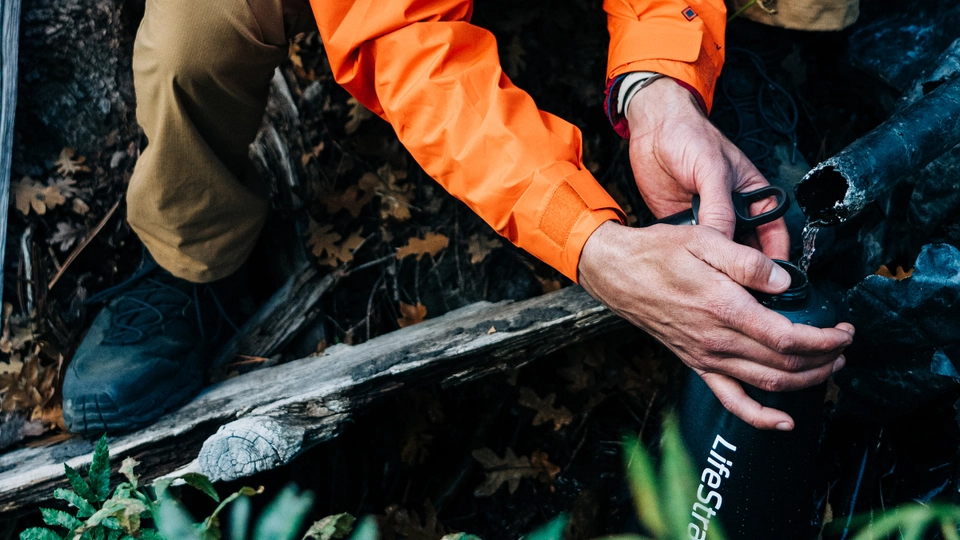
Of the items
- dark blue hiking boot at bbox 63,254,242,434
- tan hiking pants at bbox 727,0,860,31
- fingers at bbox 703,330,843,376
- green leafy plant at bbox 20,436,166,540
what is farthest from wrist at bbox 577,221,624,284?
dark blue hiking boot at bbox 63,254,242,434

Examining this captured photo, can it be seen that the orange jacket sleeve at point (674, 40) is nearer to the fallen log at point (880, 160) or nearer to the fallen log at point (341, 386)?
the fallen log at point (880, 160)

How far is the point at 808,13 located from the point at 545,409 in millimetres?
1755

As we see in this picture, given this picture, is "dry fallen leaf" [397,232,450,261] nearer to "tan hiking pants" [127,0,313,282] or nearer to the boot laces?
"tan hiking pants" [127,0,313,282]

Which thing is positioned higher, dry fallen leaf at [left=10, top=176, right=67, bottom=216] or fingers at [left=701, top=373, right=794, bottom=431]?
dry fallen leaf at [left=10, top=176, right=67, bottom=216]

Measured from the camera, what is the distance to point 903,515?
1.62 m

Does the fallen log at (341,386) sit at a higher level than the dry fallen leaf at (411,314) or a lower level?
higher

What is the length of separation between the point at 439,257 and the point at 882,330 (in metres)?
1.66

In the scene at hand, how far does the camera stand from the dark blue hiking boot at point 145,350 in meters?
2.20

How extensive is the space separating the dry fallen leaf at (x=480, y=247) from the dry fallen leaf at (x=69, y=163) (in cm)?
176

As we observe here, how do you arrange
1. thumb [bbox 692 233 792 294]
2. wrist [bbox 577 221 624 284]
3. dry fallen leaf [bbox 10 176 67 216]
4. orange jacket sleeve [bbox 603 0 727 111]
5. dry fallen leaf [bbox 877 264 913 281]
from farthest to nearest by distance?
dry fallen leaf [bbox 10 176 67 216] → dry fallen leaf [bbox 877 264 913 281] → orange jacket sleeve [bbox 603 0 727 111] → wrist [bbox 577 221 624 284] → thumb [bbox 692 233 792 294]

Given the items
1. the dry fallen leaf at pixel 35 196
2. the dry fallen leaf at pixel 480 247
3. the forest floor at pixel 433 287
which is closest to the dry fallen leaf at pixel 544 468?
the forest floor at pixel 433 287

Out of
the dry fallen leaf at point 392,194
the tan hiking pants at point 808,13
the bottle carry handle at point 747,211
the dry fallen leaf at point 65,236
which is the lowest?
the dry fallen leaf at point 392,194

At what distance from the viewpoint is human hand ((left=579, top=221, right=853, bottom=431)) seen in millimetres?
1362

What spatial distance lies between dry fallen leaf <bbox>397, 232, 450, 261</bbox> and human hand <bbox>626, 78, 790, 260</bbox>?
1.04m
